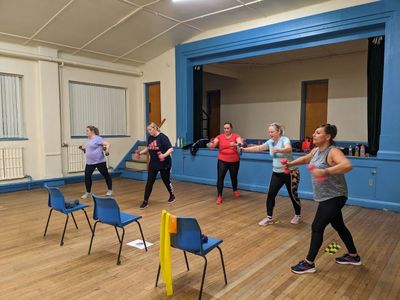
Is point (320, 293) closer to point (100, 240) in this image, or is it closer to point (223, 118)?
point (100, 240)

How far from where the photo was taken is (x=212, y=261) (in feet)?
10.1

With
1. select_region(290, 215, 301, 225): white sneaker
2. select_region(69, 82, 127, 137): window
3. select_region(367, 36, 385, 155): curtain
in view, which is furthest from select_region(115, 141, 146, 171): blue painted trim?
select_region(367, 36, 385, 155): curtain

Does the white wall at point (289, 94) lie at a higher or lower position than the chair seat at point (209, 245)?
higher

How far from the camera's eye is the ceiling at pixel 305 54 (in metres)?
6.71

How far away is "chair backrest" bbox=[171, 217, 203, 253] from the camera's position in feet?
7.51

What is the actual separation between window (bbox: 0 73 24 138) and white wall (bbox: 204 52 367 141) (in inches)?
222

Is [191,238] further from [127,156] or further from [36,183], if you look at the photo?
[127,156]

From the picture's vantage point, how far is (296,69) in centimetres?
814

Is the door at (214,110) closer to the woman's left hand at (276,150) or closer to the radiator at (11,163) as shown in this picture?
the radiator at (11,163)

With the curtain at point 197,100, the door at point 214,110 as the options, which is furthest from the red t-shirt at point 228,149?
the door at point 214,110

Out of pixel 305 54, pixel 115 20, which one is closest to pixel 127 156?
pixel 115 20

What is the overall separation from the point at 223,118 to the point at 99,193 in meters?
4.98

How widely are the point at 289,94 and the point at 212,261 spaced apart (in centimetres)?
627

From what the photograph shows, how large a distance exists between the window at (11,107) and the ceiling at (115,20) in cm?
80
